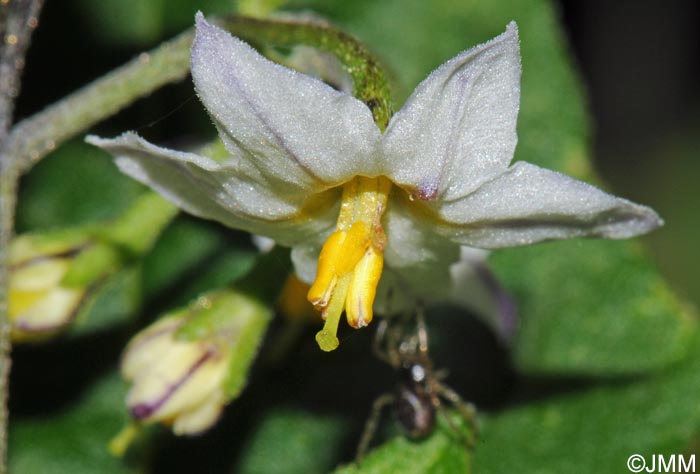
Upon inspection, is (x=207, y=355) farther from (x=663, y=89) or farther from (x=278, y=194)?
(x=663, y=89)

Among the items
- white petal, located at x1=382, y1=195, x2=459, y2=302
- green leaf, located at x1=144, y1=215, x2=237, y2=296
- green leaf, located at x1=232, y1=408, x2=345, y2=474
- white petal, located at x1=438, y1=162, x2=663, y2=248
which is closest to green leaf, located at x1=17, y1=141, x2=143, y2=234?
green leaf, located at x1=144, y1=215, x2=237, y2=296

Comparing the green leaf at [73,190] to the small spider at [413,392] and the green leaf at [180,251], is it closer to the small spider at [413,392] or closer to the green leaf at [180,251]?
the green leaf at [180,251]

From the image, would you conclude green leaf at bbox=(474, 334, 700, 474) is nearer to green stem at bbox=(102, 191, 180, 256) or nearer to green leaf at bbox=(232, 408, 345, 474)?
green leaf at bbox=(232, 408, 345, 474)

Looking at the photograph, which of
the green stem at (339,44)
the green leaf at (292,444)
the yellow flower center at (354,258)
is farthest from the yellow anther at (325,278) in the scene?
the green leaf at (292,444)

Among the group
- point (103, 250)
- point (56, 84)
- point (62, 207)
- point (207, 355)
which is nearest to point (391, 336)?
point (207, 355)

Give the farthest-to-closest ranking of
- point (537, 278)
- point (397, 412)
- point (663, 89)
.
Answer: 1. point (663, 89)
2. point (537, 278)
3. point (397, 412)

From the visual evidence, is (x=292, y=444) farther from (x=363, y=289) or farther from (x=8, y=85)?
(x=8, y=85)
